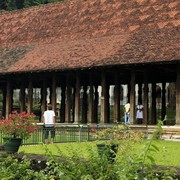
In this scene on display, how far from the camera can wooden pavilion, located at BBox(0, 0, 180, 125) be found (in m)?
23.4

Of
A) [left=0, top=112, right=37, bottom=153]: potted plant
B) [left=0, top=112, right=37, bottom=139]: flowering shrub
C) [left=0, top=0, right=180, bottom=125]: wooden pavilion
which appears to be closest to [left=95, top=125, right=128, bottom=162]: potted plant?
[left=0, top=112, right=37, bottom=153]: potted plant

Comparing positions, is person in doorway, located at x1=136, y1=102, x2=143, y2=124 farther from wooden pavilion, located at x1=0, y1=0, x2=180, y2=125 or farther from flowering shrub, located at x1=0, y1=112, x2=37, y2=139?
flowering shrub, located at x1=0, y1=112, x2=37, y2=139

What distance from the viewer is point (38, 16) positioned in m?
32.9

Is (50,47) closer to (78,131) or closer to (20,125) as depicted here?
(78,131)

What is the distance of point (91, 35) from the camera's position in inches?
1087

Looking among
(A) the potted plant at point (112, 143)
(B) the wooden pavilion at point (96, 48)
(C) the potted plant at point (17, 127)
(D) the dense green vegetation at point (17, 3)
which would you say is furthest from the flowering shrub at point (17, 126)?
(D) the dense green vegetation at point (17, 3)

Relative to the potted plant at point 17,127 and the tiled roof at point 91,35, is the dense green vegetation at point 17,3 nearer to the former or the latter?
the tiled roof at point 91,35

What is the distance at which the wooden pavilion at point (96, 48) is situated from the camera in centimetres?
2336

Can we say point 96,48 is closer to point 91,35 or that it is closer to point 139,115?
point 91,35

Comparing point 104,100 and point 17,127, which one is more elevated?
point 104,100

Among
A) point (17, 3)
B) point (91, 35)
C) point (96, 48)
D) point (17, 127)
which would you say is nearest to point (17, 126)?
point (17, 127)

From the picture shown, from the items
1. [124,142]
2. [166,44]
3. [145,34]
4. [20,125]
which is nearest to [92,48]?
[145,34]

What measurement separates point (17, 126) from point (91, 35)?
15381 millimetres

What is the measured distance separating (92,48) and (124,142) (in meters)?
18.2
